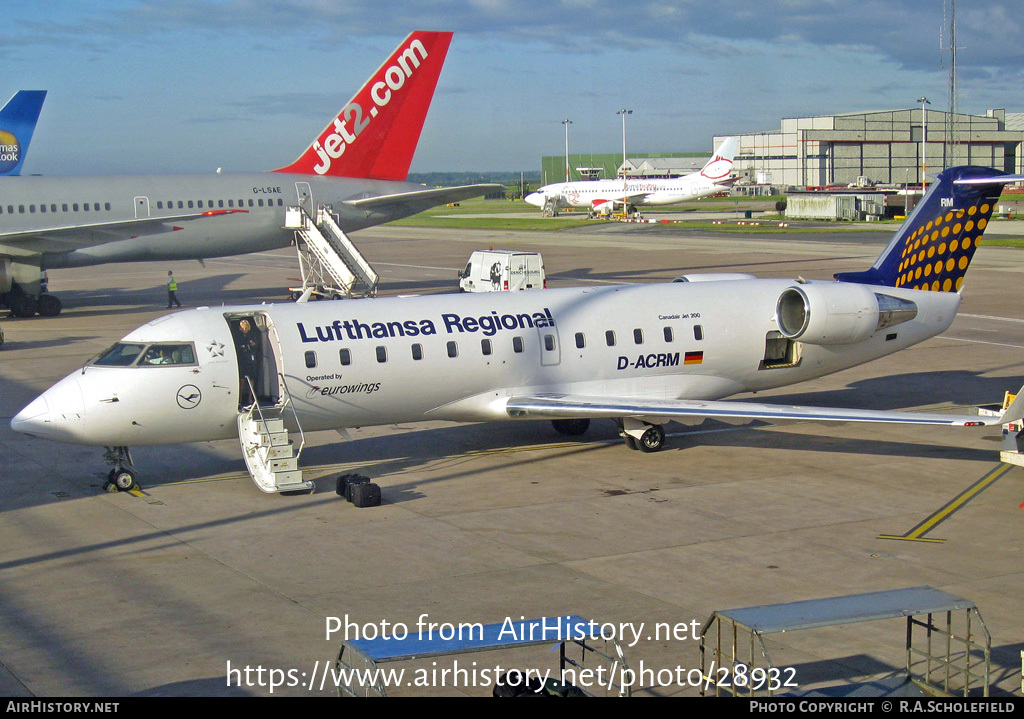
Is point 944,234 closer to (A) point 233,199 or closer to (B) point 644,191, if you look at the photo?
(A) point 233,199

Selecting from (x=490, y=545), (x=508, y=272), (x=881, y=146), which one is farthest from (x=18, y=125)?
(x=881, y=146)

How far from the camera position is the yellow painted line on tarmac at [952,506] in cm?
1675

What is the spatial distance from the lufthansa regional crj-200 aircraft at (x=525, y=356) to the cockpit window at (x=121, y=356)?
28 mm

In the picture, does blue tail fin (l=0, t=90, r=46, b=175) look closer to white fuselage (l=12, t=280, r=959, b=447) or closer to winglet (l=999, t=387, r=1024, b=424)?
white fuselage (l=12, t=280, r=959, b=447)

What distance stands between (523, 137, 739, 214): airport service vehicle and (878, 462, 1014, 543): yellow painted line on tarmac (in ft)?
318

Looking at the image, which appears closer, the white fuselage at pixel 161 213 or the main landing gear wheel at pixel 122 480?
the main landing gear wheel at pixel 122 480

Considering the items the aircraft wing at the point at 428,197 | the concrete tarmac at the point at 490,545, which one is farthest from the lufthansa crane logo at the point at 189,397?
the aircraft wing at the point at 428,197

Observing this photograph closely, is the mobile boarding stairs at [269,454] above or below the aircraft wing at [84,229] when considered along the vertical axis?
below

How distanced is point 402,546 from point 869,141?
148m

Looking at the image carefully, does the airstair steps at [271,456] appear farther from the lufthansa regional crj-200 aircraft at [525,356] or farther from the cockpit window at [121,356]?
the cockpit window at [121,356]

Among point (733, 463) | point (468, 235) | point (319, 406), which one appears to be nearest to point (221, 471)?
point (319, 406)

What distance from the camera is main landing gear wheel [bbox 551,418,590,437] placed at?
23938mm

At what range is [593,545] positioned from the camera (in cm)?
1656

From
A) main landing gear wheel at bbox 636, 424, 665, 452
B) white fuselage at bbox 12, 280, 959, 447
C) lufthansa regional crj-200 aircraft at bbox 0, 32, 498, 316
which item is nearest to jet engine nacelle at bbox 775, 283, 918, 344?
white fuselage at bbox 12, 280, 959, 447
